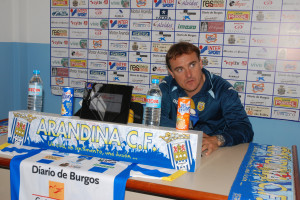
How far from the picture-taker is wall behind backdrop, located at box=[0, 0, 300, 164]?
12.5 feet

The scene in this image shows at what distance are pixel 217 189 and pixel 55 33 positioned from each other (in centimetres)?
324

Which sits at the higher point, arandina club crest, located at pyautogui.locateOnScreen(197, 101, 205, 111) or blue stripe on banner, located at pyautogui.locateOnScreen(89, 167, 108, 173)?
arandina club crest, located at pyautogui.locateOnScreen(197, 101, 205, 111)

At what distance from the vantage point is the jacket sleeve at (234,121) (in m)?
1.92

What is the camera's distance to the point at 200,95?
2230 millimetres

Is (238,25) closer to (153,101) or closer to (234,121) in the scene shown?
(234,121)

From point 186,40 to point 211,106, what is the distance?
130cm

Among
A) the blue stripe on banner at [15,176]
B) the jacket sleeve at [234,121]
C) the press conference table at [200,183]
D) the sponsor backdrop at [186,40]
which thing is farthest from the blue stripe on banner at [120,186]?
the sponsor backdrop at [186,40]

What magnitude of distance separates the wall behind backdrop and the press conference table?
8.56ft

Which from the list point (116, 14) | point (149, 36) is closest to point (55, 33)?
point (116, 14)

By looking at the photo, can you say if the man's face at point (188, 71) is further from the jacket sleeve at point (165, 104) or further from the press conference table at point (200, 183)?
the press conference table at point (200, 183)

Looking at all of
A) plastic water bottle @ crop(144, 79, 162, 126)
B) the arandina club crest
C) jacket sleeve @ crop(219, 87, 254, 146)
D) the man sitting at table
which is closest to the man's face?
the man sitting at table

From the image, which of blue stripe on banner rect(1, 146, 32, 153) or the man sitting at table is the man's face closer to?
the man sitting at table

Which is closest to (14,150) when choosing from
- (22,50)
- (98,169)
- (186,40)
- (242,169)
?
(98,169)

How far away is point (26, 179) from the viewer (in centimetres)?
148
